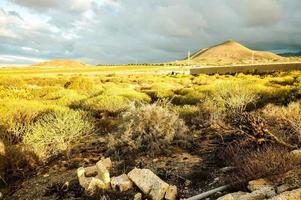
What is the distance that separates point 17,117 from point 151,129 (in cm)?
607

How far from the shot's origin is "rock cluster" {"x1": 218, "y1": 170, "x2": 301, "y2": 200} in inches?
212

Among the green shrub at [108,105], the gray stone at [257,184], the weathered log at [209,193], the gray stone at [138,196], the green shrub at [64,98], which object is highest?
the gray stone at [257,184]

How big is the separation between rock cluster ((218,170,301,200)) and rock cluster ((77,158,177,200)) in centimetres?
141

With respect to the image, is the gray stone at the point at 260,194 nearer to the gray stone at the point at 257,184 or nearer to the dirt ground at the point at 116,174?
the gray stone at the point at 257,184

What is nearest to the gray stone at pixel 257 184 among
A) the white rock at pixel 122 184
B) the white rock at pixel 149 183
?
the white rock at pixel 149 183

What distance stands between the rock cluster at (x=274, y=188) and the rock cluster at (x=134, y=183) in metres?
1.41

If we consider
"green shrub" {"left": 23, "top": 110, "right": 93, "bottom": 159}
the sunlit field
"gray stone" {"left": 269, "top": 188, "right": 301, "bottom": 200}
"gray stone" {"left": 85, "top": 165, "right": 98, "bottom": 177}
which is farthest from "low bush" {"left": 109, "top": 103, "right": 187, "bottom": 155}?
"gray stone" {"left": 269, "top": 188, "right": 301, "bottom": 200}

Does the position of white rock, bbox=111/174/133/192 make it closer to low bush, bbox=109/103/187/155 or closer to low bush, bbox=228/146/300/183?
low bush, bbox=228/146/300/183

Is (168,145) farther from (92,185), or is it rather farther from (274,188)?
(274,188)

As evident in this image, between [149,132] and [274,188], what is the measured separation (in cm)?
491

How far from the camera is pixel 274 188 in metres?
5.71

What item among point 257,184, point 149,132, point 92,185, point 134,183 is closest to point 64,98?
point 149,132

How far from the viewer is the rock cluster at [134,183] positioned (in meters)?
6.82

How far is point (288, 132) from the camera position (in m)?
9.20
